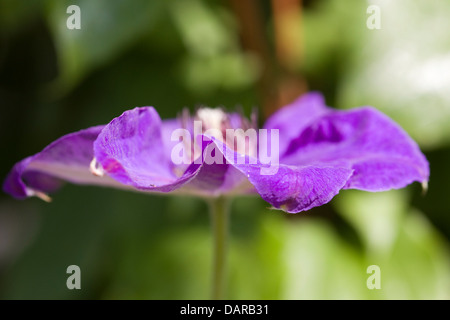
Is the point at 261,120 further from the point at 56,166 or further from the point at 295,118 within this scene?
the point at 56,166

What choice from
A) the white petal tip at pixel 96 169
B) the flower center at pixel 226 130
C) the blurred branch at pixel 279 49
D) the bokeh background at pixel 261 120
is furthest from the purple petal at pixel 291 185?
the blurred branch at pixel 279 49

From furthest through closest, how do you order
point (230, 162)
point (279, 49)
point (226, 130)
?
point (279, 49)
point (226, 130)
point (230, 162)

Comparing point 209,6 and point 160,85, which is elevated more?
point 209,6

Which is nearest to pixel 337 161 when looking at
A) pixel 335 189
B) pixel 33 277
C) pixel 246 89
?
pixel 335 189

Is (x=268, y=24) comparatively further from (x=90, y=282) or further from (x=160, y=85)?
(x=90, y=282)

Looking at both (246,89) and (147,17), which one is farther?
(246,89)

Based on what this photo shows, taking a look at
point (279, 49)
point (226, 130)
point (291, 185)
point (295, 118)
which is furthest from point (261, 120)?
point (291, 185)

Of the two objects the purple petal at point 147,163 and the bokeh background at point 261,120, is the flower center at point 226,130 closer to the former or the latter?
the purple petal at point 147,163
